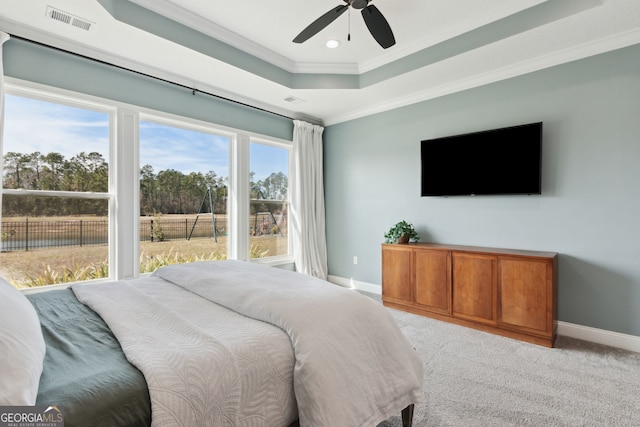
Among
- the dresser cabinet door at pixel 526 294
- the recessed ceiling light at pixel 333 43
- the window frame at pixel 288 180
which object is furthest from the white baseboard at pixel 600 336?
the recessed ceiling light at pixel 333 43

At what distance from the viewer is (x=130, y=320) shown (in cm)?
145

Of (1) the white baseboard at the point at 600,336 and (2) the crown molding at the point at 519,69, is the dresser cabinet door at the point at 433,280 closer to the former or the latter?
(1) the white baseboard at the point at 600,336

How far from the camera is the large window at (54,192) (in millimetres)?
2756

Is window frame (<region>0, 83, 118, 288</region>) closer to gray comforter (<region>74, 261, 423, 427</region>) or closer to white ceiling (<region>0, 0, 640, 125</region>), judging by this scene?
white ceiling (<region>0, 0, 640, 125</region>)

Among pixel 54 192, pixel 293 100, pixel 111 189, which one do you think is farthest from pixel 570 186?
pixel 54 192

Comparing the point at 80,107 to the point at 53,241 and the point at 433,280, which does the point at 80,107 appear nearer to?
the point at 53,241

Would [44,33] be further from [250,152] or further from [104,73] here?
[250,152]

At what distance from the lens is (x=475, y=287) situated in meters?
3.12

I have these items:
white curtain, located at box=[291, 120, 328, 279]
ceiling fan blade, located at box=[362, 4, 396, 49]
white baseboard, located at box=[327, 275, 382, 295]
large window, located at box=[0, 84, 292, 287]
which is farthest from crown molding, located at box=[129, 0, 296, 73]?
white baseboard, located at box=[327, 275, 382, 295]

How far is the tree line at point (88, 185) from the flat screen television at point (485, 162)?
8.72 feet

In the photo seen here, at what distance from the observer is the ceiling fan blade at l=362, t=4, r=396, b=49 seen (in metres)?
2.34

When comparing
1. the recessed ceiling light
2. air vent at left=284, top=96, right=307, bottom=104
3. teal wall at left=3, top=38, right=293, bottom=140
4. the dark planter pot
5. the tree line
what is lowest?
the dark planter pot

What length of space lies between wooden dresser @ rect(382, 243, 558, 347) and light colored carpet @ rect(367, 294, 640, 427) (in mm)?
180

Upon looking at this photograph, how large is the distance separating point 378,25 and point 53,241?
343 cm
